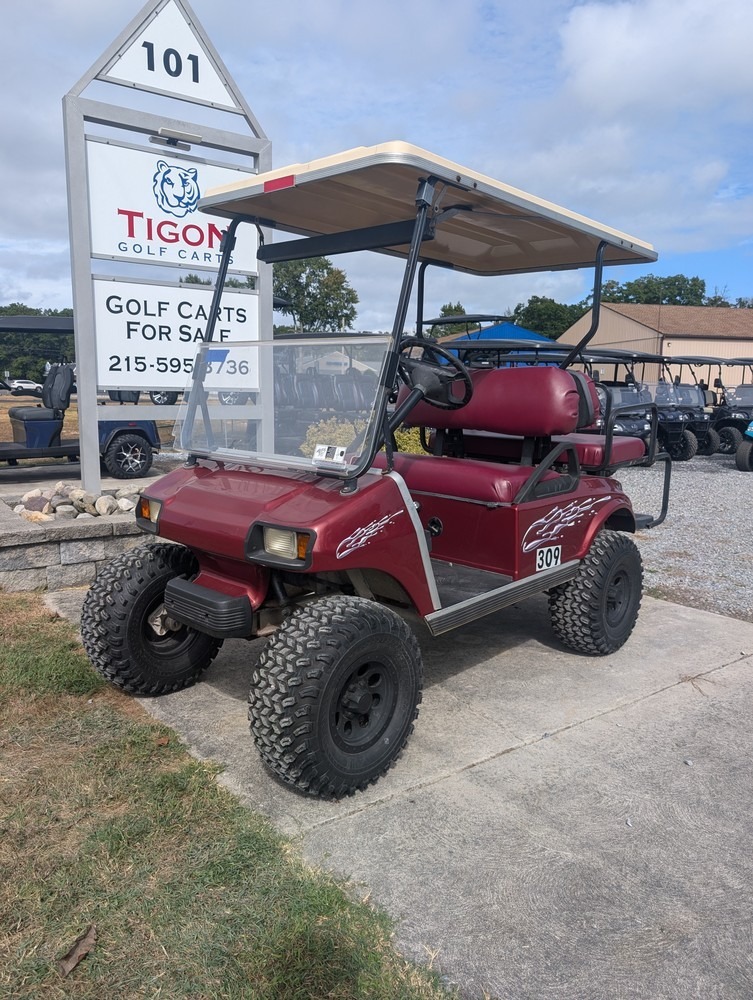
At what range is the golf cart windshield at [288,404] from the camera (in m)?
2.80

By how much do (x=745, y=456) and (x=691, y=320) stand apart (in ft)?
105

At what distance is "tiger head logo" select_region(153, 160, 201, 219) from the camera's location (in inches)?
233

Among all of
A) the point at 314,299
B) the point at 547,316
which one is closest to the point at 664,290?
the point at 547,316

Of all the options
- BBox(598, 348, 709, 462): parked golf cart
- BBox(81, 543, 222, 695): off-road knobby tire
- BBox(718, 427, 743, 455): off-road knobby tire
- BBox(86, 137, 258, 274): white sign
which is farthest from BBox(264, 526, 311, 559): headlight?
BBox(718, 427, 743, 455): off-road knobby tire

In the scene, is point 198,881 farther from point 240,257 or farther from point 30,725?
point 240,257

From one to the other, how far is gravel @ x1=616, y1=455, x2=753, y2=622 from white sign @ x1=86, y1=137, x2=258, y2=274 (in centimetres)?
419

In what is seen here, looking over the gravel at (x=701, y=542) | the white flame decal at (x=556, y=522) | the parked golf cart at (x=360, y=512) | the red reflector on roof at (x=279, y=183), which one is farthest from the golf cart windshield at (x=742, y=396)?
the red reflector on roof at (x=279, y=183)

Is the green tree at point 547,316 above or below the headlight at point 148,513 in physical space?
above

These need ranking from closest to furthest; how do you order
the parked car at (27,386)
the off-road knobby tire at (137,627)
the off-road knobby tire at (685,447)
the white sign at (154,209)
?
the off-road knobby tire at (137,627), the white sign at (154,209), the parked car at (27,386), the off-road knobby tire at (685,447)

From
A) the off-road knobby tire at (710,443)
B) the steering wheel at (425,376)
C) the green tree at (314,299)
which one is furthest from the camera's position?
the off-road knobby tire at (710,443)

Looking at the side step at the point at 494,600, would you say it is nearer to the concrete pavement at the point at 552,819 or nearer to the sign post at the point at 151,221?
the concrete pavement at the point at 552,819

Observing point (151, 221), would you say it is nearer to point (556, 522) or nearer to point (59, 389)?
point (59, 389)

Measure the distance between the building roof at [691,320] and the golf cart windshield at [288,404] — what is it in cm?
3708

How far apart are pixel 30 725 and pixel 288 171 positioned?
2406 mm
